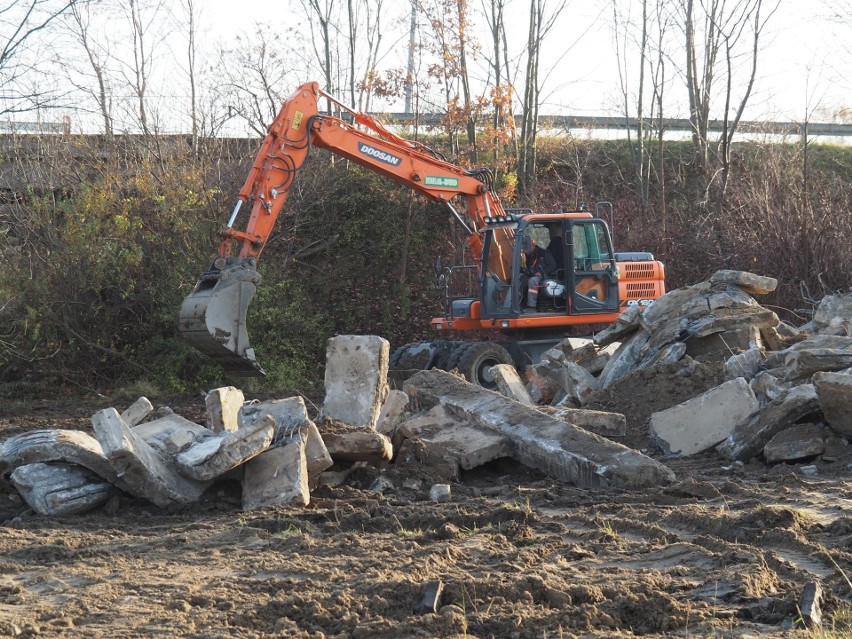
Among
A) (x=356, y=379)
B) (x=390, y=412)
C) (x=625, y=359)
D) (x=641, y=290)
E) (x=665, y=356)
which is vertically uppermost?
(x=641, y=290)

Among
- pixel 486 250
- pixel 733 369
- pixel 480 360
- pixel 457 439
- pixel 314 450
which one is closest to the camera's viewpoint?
pixel 314 450

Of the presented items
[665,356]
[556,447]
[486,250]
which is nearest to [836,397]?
[556,447]

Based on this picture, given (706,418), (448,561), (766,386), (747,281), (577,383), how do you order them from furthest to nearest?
(747,281) < (577,383) < (766,386) < (706,418) < (448,561)

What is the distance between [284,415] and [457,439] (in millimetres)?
1716

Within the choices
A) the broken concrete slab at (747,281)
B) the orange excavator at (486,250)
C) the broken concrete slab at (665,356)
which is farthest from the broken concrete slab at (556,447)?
the orange excavator at (486,250)

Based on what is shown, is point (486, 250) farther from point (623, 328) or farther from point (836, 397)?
point (836, 397)

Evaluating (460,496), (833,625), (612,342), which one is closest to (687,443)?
(460,496)

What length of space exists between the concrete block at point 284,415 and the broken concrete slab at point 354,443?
251 millimetres

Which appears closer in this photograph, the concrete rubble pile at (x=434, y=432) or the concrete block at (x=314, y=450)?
the concrete rubble pile at (x=434, y=432)

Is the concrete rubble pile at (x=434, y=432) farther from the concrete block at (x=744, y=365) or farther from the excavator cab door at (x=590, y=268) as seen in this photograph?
the excavator cab door at (x=590, y=268)

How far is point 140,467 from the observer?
19.9 ft

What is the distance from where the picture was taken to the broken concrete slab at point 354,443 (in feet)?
22.3

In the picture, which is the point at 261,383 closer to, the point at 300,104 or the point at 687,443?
the point at 300,104

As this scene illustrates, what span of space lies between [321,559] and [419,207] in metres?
16.0
